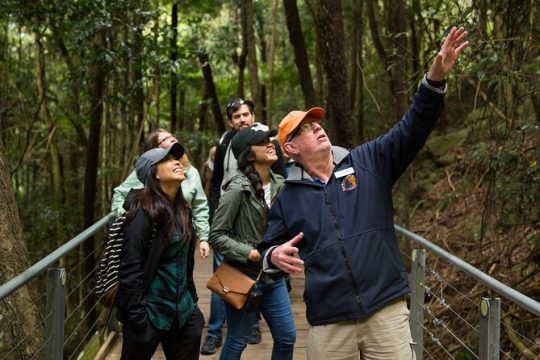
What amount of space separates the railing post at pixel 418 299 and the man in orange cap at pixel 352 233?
5.67 ft

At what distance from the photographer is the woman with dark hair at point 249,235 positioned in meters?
3.95

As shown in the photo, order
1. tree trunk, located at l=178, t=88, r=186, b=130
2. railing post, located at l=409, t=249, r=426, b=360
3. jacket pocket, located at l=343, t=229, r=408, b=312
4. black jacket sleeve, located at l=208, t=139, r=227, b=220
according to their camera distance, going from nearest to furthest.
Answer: jacket pocket, located at l=343, t=229, r=408, b=312, railing post, located at l=409, t=249, r=426, b=360, black jacket sleeve, located at l=208, t=139, r=227, b=220, tree trunk, located at l=178, t=88, r=186, b=130

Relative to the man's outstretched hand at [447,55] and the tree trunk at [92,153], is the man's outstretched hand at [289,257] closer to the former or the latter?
the man's outstretched hand at [447,55]

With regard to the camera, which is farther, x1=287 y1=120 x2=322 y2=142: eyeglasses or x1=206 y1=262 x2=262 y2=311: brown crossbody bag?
x1=206 y1=262 x2=262 y2=311: brown crossbody bag

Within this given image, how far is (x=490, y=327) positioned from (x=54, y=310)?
2.31m

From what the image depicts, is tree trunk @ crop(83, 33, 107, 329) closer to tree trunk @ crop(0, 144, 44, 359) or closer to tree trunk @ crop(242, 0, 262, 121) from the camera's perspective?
tree trunk @ crop(242, 0, 262, 121)

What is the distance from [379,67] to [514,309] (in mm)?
12032

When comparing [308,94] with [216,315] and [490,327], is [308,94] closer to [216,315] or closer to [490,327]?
[216,315]

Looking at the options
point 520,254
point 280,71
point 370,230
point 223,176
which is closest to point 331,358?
point 370,230

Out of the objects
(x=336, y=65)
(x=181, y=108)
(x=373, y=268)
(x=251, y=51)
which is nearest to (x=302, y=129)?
(x=373, y=268)

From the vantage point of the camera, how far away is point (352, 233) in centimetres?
290

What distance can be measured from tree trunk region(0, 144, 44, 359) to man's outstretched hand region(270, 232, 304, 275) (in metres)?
1.74

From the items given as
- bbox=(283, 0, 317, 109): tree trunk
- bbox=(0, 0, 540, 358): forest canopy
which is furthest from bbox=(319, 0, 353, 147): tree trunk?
bbox=(283, 0, 317, 109): tree trunk

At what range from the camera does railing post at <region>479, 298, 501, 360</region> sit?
3084mm
